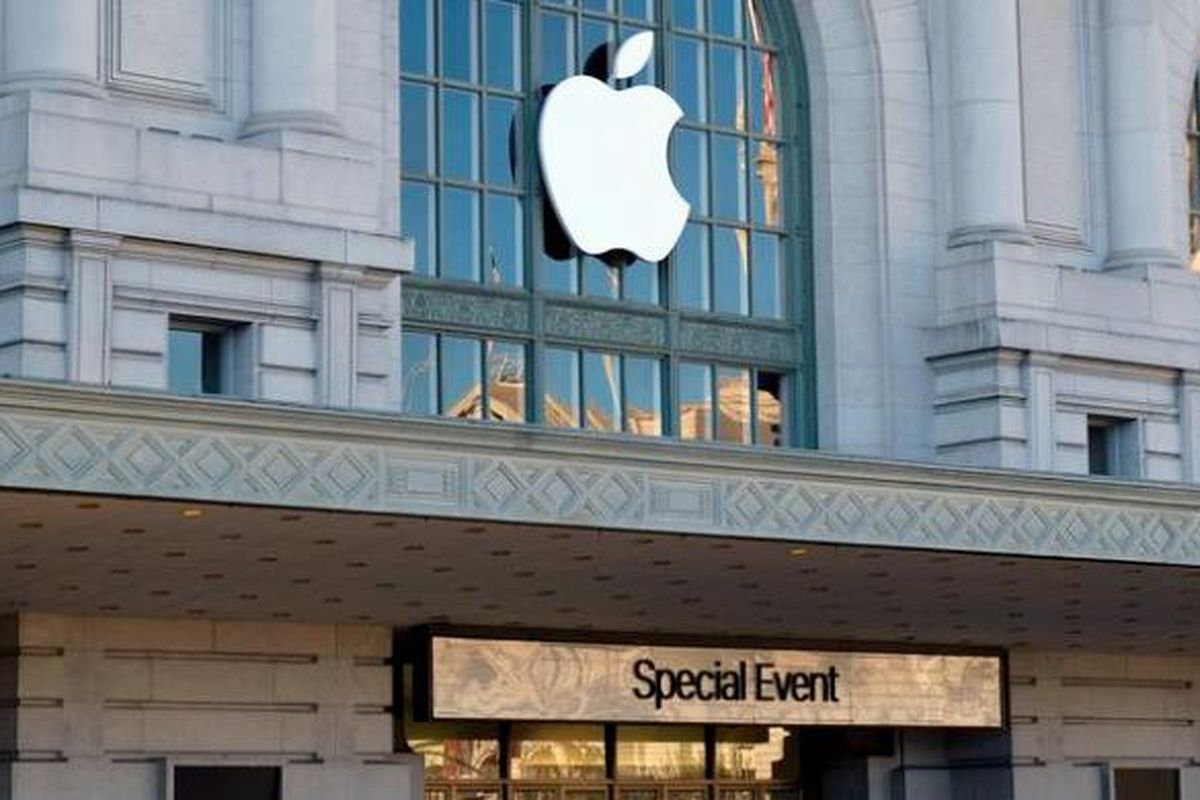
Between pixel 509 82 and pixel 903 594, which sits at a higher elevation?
pixel 509 82

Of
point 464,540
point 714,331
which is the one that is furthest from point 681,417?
point 464,540

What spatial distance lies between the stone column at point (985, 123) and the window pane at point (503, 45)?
663 cm

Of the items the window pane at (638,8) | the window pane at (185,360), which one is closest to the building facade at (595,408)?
the window pane at (185,360)

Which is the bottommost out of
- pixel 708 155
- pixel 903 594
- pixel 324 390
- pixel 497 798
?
pixel 497 798

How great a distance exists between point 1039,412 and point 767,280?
12.8 ft

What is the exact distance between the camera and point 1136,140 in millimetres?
41531

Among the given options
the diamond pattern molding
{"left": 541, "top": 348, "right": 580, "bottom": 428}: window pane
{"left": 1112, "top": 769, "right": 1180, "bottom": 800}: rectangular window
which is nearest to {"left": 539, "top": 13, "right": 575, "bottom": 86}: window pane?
{"left": 541, "top": 348, "right": 580, "bottom": 428}: window pane

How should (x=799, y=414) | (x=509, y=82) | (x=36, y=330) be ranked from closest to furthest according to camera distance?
1. (x=36, y=330)
2. (x=509, y=82)
3. (x=799, y=414)

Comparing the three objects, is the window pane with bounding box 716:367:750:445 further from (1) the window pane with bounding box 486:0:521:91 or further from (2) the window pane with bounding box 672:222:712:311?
(1) the window pane with bounding box 486:0:521:91

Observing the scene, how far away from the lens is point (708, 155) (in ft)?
125

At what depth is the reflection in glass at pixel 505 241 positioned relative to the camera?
36.0m

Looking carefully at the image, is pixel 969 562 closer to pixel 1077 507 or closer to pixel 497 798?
pixel 1077 507

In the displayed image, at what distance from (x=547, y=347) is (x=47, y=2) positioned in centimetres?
779

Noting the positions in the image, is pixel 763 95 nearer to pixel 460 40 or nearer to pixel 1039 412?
pixel 460 40
